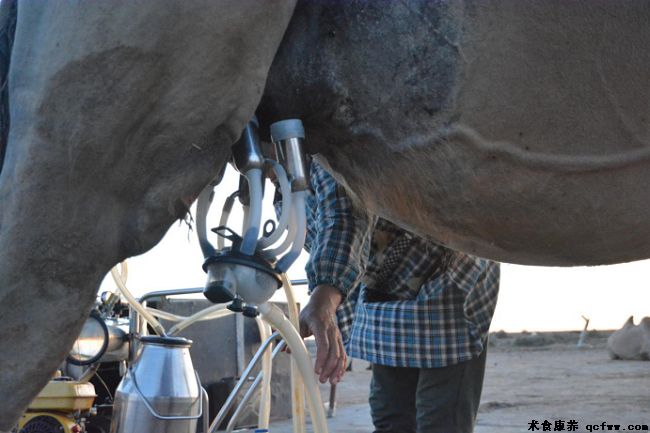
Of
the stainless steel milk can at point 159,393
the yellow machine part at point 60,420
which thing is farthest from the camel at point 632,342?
the stainless steel milk can at point 159,393

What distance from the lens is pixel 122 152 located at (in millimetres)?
1001

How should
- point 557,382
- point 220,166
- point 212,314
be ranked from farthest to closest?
point 557,382
point 212,314
point 220,166

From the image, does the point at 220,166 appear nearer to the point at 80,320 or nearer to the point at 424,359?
the point at 80,320

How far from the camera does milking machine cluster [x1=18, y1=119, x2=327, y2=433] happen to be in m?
1.11

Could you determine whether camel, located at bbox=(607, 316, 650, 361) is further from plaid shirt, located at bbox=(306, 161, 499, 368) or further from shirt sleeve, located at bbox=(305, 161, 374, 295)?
shirt sleeve, located at bbox=(305, 161, 374, 295)

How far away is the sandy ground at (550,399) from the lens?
15.8 feet

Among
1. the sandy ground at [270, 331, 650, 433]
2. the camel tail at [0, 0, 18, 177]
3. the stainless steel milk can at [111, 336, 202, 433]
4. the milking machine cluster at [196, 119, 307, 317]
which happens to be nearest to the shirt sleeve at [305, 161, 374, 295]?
the stainless steel milk can at [111, 336, 202, 433]

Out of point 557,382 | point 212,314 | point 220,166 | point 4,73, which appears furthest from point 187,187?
point 557,382

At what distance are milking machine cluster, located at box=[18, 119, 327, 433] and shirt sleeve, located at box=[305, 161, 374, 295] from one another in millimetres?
126

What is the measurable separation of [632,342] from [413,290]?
31.9ft

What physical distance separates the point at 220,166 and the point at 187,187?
0.06 m

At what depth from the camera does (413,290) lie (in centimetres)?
227

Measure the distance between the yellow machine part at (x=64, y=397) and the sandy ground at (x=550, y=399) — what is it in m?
2.07

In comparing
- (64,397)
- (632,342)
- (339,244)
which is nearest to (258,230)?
(339,244)
